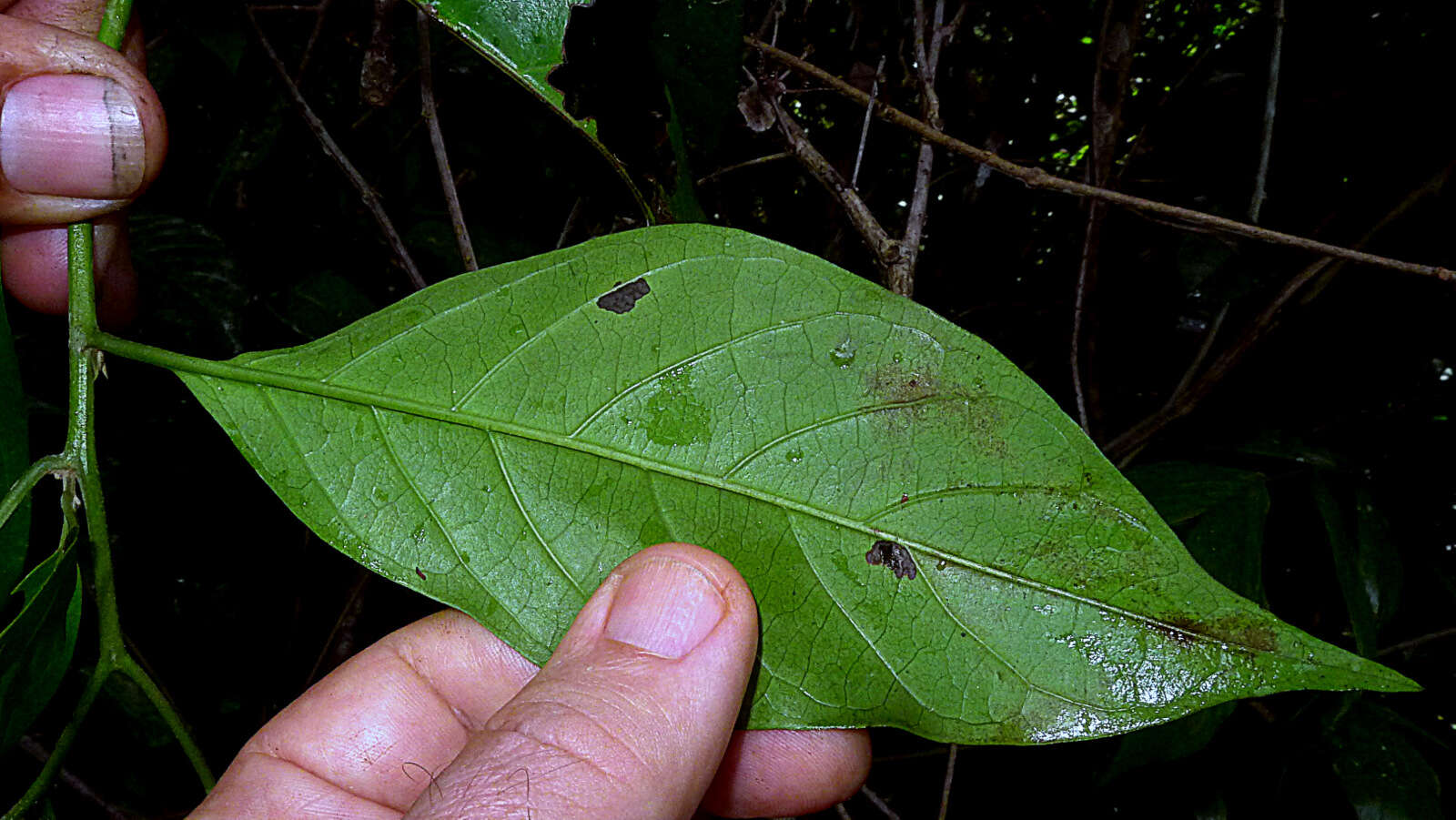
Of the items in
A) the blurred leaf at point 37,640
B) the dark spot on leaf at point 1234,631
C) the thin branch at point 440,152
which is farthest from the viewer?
the thin branch at point 440,152

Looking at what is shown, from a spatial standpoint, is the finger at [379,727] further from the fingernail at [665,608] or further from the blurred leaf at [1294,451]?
the blurred leaf at [1294,451]

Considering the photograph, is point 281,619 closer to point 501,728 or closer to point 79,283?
point 79,283

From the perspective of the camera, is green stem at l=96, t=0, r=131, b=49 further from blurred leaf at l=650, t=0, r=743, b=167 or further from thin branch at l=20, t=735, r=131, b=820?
thin branch at l=20, t=735, r=131, b=820

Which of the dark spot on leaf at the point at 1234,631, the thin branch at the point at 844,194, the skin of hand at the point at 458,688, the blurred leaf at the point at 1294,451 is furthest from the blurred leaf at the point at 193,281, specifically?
the blurred leaf at the point at 1294,451

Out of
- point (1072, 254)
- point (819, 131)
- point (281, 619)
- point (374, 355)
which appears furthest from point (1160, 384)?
point (281, 619)

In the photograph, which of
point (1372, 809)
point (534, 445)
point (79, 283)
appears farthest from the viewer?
point (1372, 809)

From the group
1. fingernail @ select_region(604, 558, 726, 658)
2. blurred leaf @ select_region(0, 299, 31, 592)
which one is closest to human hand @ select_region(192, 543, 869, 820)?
fingernail @ select_region(604, 558, 726, 658)
